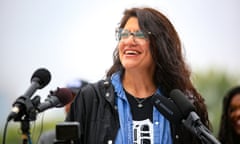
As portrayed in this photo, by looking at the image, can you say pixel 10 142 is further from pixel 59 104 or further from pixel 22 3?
pixel 59 104

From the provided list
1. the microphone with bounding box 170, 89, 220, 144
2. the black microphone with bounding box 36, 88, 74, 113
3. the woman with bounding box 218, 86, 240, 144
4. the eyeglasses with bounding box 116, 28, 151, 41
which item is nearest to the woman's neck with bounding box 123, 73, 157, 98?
the eyeglasses with bounding box 116, 28, 151, 41

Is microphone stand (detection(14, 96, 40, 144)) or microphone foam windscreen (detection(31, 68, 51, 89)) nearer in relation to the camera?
microphone stand (detection(14, 96, 40, 144))

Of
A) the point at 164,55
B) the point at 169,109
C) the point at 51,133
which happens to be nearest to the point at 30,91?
the point at 169,109

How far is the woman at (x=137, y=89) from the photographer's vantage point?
182cm

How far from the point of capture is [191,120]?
1373 mm

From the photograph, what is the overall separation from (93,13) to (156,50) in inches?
A: 49.5

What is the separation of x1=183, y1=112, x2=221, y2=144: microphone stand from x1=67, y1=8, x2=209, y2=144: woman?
45 centimetres

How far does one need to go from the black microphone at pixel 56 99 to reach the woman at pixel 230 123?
1.21 metres

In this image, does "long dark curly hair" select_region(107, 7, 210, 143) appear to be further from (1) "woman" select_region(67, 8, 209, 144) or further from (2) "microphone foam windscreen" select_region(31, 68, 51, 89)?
(2) "microphone foam windscreen" select_region(31, 68, 51, 89)

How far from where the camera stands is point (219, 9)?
3236 mm

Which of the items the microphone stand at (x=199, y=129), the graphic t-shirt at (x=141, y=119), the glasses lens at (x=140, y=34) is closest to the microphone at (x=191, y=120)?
the microphone stand at (x=199, y=129)

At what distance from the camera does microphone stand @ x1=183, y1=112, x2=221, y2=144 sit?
4.17ft

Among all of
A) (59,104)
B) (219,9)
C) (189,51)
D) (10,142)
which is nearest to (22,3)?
(10,142)

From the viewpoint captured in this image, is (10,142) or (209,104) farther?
(209,104)
